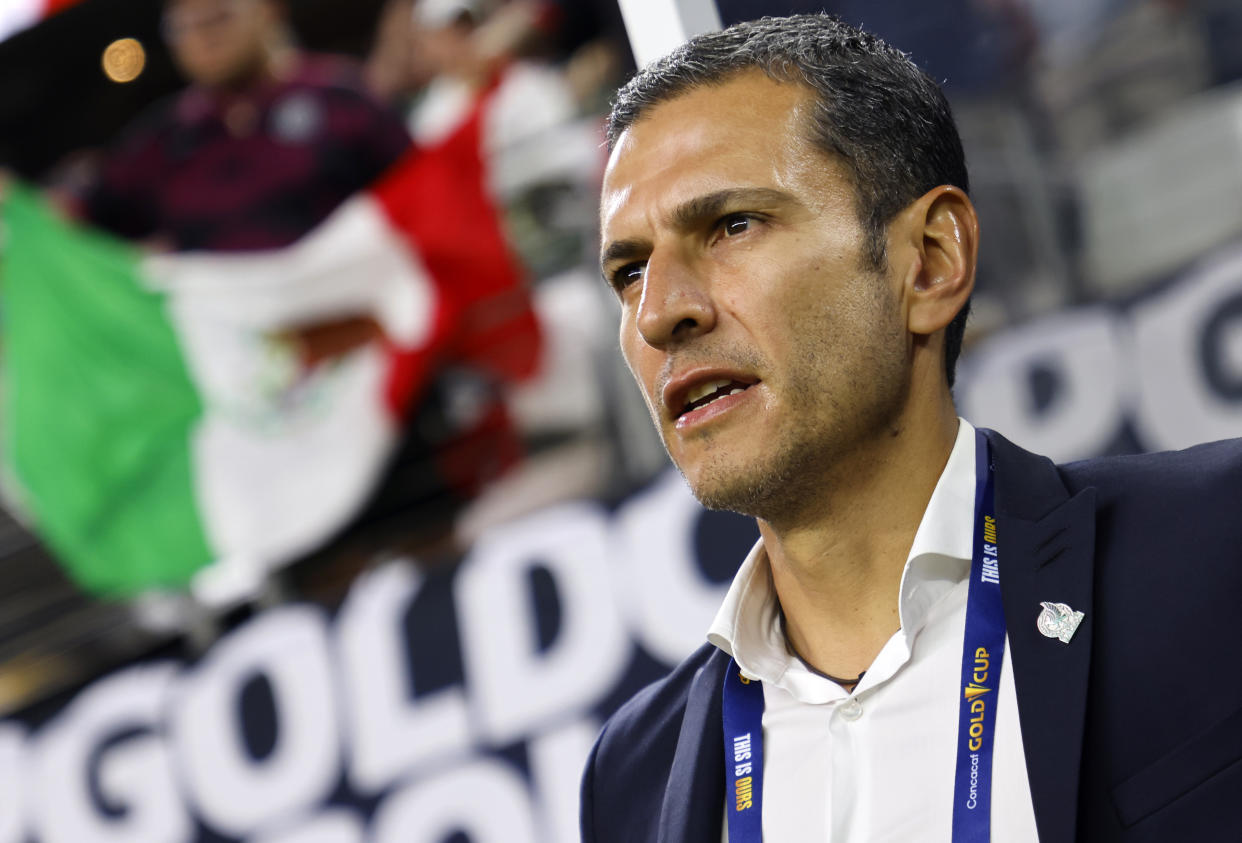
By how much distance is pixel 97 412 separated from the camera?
13.6 feet

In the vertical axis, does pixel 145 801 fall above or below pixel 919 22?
below

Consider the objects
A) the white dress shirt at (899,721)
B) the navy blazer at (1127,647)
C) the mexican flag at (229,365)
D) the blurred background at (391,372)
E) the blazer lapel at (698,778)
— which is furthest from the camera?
the mexican flag at (229,365)

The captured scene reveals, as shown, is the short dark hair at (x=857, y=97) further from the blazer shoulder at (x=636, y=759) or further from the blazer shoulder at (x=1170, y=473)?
the blazer shoulder at (x=636, y=759)

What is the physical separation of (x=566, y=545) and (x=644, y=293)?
2.36 m

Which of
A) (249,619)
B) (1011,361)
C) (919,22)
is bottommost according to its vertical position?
(249,619)

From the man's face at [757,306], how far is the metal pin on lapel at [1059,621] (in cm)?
21

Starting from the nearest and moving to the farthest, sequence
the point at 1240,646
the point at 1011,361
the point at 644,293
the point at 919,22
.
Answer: the point at 1240,646, the point at 644,293, the point at 919,22, the point at 1011,361

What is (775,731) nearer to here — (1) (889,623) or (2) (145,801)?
(1) (889,623)

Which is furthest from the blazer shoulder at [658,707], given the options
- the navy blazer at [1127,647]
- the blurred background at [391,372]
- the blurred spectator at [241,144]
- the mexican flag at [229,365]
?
the blurred spectator at [241,144]

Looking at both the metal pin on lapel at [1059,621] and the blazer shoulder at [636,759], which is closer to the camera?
the metal pin on lapel at [1059,621]

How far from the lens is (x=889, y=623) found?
112 centimetres

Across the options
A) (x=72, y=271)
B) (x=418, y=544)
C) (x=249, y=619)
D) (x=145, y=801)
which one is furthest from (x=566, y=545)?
(x=72, y=271)

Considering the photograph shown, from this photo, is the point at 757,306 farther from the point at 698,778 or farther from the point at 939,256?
the point at 698,778

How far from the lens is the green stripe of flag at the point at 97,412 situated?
13.3 feet
